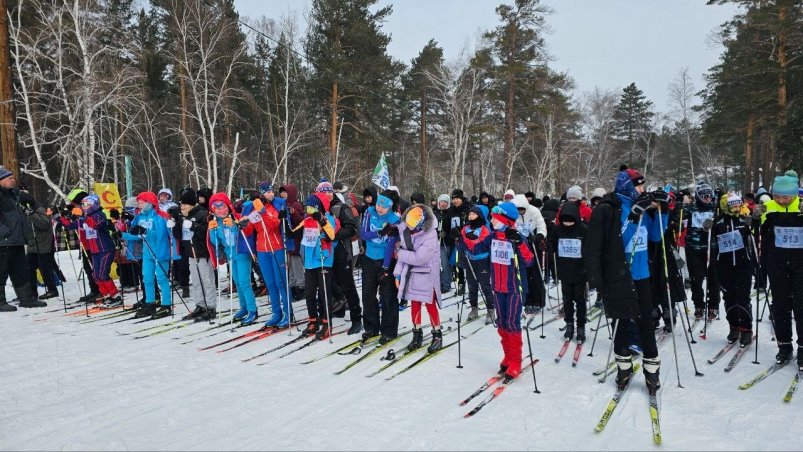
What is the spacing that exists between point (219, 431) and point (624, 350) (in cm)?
383

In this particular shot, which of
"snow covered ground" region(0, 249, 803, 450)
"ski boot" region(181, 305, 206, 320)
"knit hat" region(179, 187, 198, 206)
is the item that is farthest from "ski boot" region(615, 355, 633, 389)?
"knit hat" region(179, 187, 198, 206)

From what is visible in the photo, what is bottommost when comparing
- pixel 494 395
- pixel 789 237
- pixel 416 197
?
pixel 494 395

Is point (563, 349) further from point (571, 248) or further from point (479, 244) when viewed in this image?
point (479, 244)

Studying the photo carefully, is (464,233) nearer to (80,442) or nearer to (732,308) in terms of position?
(732,308)

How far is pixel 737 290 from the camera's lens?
19.7 ft

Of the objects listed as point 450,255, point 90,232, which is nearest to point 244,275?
point 90,232

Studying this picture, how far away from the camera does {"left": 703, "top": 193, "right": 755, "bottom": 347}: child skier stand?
Answer: 594 centimetres

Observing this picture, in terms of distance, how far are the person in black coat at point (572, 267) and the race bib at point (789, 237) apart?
2.10 m

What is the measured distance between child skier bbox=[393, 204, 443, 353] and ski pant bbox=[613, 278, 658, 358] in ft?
7.30

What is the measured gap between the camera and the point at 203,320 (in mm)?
7996

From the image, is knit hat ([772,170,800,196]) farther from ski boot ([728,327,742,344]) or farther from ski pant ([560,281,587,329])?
ski pant ([560,281,587,329])

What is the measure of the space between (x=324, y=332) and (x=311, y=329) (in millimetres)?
265

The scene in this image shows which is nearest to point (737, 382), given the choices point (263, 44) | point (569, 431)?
point (569, 431)

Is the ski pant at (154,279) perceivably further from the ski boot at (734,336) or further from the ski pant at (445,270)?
the ski boot at (734,336)
